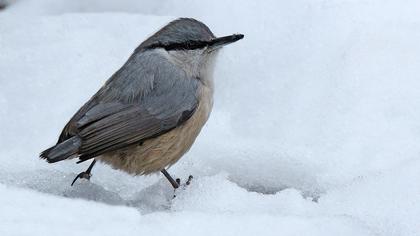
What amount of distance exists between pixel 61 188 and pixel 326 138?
1.54m

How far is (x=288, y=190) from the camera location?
14.6ft

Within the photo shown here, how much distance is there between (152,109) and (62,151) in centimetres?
61

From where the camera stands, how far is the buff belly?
15.8 ft

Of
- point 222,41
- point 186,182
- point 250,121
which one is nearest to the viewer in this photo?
point 186,182

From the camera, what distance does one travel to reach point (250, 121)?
5398 millimetres

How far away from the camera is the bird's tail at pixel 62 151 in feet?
14.8

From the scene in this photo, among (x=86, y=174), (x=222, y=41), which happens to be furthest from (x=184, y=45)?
(x=86, y=174)

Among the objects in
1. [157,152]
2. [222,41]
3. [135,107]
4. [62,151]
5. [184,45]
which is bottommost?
[62,151]

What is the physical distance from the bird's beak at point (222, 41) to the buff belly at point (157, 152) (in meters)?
0.41

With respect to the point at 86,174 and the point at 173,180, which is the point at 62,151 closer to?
the point at 86,174

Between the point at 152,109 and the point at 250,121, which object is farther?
the point at 250,121

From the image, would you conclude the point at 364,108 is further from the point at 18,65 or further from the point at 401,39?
the point at 18,65

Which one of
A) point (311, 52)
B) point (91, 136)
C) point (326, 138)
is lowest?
point (91, 136)

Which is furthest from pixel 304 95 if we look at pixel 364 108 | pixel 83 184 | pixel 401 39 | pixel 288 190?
pixel 83 184
